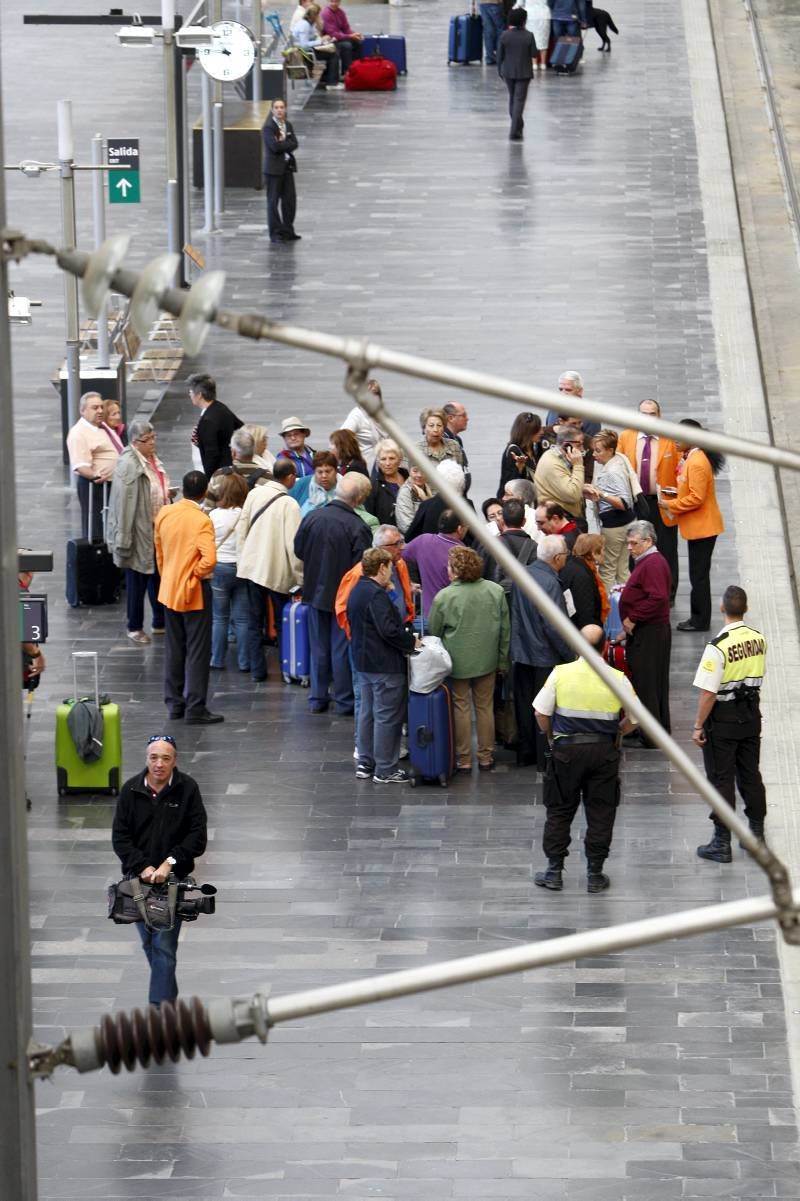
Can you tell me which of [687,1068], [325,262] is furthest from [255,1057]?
[325,262]

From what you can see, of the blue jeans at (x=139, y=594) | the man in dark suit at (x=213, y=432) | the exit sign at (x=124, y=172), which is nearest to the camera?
the blue jeans at (x=139, y=594)

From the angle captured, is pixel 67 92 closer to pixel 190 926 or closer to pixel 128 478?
pixel 128 478

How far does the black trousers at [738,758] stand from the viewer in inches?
480

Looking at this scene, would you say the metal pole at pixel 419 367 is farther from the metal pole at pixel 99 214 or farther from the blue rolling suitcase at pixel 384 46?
the blue rolling suitcase at pixel 384 46

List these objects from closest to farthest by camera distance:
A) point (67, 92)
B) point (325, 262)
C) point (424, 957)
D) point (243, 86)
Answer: point (424, 957) → point (325, 262) → point (243, 86) → point (67, 92)

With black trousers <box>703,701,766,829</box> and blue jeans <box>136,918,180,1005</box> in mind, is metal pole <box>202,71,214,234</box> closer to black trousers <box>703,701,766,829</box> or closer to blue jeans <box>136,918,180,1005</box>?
black trousers <box>703,701,766,829</box>

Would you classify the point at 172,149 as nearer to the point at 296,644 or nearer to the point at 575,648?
the point at 296,644

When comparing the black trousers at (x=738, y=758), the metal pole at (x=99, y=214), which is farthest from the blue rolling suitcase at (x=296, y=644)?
the metal pole at (x=99, y=214)

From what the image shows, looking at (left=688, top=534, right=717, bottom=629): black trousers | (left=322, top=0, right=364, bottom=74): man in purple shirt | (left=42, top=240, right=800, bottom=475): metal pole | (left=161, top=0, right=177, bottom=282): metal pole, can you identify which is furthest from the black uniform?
(left=322, top=0, right=364, bottom=74): man in purple shirt

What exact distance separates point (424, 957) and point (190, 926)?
130 centimetres

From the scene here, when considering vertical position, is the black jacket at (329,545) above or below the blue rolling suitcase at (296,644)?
above

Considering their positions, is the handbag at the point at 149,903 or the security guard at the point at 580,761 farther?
the security guard at the point at 580,761

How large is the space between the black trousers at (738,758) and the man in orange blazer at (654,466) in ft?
10.7

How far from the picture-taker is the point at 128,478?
15.0 meters
